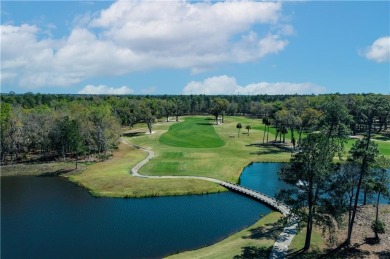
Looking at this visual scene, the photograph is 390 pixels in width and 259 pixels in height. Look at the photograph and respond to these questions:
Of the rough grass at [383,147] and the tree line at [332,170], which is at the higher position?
the tree line at [332,170]

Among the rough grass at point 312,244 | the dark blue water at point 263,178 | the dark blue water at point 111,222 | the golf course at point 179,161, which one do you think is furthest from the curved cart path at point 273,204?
the dark blue water at point 263,178

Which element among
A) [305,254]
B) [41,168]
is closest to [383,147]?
[305,254]

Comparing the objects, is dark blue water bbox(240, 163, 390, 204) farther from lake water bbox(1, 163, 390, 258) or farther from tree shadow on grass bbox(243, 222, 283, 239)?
tree shadow on grass bbox(243, 222, 283, 239)

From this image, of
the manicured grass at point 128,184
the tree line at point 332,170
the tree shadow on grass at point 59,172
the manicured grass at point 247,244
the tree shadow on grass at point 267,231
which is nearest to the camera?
the tree line at point 332,170

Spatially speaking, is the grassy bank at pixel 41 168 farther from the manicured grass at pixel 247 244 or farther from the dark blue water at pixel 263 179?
the manicured grass at pixel 247 244

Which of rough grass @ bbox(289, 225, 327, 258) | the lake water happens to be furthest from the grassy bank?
rough grass @ bbox(289, 225, 327, 258)

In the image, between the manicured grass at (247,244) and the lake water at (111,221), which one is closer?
the manicured grass at (247,244)
